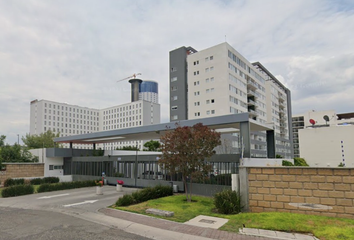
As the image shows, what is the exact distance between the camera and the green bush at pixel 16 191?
20.2 m

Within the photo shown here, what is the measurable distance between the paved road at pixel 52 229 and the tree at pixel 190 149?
586 centimetres

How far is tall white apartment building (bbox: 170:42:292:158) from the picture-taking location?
54594 mm

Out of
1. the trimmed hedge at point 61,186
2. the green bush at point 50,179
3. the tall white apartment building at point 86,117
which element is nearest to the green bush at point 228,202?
the trimmed hedge at point 61,186

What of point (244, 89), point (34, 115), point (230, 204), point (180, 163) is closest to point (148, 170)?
point (180, 163)

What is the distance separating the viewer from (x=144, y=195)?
51.7 feet

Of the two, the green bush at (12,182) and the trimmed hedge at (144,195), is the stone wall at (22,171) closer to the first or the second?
the green bush at (12,182)

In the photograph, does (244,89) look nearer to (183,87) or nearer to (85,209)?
(183,87)

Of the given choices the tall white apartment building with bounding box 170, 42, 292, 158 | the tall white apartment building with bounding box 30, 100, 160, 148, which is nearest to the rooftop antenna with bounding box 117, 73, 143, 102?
the tall white apartment building with bounding box 30, 100, 160, 148

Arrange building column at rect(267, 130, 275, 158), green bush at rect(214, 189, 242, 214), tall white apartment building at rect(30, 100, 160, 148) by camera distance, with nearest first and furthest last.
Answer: green bush at rect(214, 189, 242, 214) → building column at rect(267, 130, 275, 158) → tall white apartment building at rect(30, 100, 160, 148)

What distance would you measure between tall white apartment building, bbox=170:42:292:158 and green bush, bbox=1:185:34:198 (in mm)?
36205

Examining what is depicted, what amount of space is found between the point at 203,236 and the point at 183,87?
58.2 m

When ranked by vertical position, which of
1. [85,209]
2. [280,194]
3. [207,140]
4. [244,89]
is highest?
[244,89]

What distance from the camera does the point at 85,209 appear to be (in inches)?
563

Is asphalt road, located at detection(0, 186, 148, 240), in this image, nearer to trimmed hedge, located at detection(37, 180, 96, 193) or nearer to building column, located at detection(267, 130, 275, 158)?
trimmed hedge, located at detection(37, 180, 96, 193)
